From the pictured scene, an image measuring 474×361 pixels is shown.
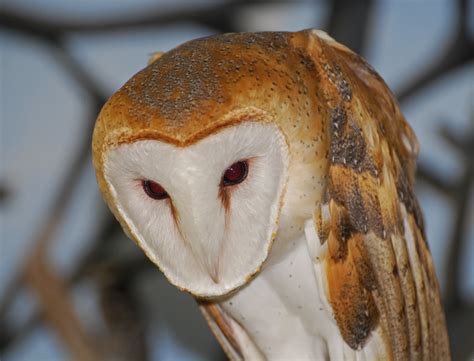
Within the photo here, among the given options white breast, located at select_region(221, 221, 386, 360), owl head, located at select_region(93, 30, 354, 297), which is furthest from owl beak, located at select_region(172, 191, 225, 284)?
white breast, located at select_region(221, 221, 386, 360)

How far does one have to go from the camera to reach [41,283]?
2.46 meters

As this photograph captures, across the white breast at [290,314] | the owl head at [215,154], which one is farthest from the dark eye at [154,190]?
the white breast at [290,314]

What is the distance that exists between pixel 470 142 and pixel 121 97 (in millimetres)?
1995

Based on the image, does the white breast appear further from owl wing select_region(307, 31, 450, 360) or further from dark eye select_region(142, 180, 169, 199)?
dark eye select_region(142, 180, 169, 199)

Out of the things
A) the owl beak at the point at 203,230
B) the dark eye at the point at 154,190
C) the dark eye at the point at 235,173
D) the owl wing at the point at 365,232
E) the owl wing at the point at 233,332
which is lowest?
the owl wing at the point at 233,332

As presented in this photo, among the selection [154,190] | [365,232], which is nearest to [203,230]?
[154,190]

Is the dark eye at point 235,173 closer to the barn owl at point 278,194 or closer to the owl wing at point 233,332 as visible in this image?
the barn owl at point 278,194

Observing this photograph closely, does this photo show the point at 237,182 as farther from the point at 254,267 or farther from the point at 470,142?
the point at 470,142

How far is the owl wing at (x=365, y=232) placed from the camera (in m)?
0.83

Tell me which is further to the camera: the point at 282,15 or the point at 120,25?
the point at 282,15

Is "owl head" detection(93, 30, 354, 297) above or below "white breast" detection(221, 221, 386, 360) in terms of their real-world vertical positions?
above

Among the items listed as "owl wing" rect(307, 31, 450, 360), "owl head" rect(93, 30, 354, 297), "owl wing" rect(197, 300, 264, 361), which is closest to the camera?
"owl head" rect(93, 30, 354, 297)

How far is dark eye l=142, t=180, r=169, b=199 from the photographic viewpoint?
751 mm

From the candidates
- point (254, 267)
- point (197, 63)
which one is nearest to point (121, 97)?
point (197, 63)
